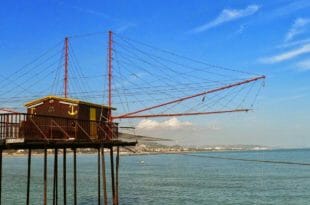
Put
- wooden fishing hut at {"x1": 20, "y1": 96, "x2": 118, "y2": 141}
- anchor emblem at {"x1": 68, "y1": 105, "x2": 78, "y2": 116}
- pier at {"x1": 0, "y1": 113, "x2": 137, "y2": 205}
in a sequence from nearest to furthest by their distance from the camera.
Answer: pier at {"x1": 0, "y1": 113, "x2": 137, "y2": 205}
wooden fishing hut at {"x1": 20, "y1": 96, "x2": 118, "y2": 141}
anchor emblem at {"x1": 68, "y1": 105, "x2": 78, "y2": 116}

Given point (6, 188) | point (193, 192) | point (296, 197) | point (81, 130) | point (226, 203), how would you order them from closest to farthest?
point (81, 130) < point (226, 203) < point (296, 197) < point (193, 192) < point (6, 188)

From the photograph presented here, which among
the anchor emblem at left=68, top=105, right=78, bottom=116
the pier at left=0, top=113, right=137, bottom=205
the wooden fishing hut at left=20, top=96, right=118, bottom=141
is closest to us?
the pier at left=0, top=113, right=137, bottom=205

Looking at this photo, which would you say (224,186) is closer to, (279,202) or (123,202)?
(279,202)

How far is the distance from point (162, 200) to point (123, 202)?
13.5ft

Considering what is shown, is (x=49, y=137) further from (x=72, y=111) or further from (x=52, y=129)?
(x=72, y=111)

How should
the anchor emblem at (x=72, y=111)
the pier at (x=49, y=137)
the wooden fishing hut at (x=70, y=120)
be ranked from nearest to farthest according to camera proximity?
the pier at (x=49, y=137)
the wooden fishing hut at (x=70, y=120)
the anchor emblem at (x=72, y=111)

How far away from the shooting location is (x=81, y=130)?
30.8 m

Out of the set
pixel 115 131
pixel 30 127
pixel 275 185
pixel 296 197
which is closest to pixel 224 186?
pixel 275 185

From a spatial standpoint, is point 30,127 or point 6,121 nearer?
point 6,121

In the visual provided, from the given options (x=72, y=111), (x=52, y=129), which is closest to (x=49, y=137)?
(x=52, y=129)

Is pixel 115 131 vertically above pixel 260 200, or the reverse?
pixel 115 131

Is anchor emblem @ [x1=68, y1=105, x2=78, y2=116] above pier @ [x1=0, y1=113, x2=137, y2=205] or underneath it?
above

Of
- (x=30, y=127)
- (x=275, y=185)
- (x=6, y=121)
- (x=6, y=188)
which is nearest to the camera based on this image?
(x=6, y=121)

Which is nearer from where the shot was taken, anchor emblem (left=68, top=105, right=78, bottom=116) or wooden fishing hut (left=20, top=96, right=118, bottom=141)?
wooden fishing hut (left=20, top=96, right=118, bottom=141)
